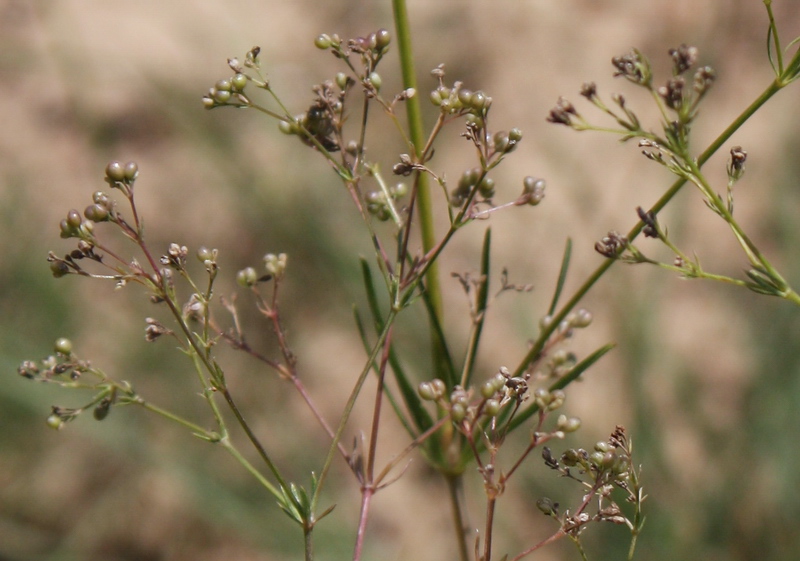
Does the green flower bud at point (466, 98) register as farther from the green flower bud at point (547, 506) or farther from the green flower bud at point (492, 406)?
the green flower bud at point (547, 506)

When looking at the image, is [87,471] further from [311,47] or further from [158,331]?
[158,331]

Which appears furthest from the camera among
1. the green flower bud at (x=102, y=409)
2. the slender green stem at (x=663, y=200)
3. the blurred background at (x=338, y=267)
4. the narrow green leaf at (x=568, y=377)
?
the blurred background at (x=338, y=267)

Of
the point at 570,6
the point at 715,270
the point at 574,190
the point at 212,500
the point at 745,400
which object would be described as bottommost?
the point at 212,500

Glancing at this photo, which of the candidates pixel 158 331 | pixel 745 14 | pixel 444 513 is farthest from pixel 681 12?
pixel 158 331

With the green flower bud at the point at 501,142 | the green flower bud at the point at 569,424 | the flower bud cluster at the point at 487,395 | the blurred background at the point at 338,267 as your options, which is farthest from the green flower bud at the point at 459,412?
the blurred background at the point at 338,267

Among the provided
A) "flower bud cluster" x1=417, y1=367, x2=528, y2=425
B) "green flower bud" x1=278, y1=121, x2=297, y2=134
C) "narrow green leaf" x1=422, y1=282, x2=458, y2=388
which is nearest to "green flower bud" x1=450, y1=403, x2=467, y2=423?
"flower bud cluster" x1=417, y1=367, x2=528, y2=425

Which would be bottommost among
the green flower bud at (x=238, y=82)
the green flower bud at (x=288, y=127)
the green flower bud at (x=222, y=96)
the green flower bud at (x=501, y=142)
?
the green flower bud at (x=288, y=127)

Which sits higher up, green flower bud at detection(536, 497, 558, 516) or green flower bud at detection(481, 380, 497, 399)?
green flower bud at detection(481, 380, 497, 399)

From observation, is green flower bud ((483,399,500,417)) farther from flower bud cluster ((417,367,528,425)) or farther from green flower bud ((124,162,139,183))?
green flower bud ((124,162,139,183))

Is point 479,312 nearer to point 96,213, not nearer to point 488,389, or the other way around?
point 488,389
